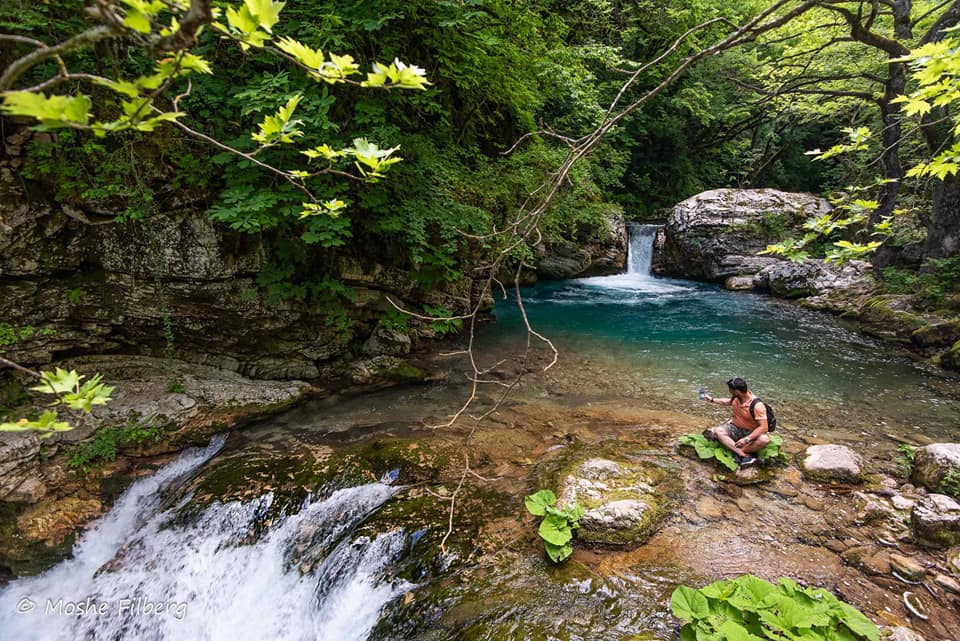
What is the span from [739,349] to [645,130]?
14879 millimetres

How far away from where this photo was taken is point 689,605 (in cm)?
289

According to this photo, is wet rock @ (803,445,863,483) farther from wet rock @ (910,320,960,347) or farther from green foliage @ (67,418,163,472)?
green foliage @ (67,418,163,472)

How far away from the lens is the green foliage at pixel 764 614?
8.57 feet

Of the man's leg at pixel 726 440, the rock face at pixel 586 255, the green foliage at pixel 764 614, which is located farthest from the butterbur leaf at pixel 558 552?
→ the rock face at pixel 586 255

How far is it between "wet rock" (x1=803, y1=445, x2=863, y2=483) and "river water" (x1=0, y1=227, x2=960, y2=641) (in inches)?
14.9

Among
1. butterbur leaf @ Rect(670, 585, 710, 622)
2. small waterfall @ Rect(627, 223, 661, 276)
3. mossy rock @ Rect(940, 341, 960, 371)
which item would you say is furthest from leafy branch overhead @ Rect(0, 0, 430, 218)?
small waterfall @ Rect(627, 223, 661, 276)

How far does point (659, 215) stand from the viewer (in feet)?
72.9

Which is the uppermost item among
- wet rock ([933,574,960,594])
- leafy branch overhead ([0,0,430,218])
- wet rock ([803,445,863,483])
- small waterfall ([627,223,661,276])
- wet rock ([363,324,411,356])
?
leafy branch overhead ([0,0,430,218])

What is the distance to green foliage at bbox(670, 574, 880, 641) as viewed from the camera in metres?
2.61

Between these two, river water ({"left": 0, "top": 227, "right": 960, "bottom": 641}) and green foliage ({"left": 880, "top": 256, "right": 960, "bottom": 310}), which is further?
green foliage ({"left": 880, "top": 256, "right": 960, "bottom": 310})

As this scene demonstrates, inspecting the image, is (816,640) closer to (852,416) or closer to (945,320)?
(852,416)

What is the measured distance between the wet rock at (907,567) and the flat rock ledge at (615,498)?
5.53ft

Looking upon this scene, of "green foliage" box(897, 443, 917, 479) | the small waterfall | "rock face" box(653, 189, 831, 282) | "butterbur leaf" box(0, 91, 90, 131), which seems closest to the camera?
"butterbur leaf" box(0, 91, 90, 131)

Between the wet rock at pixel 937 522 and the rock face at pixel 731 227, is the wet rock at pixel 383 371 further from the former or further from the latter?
the rock face at pixel 731 227
